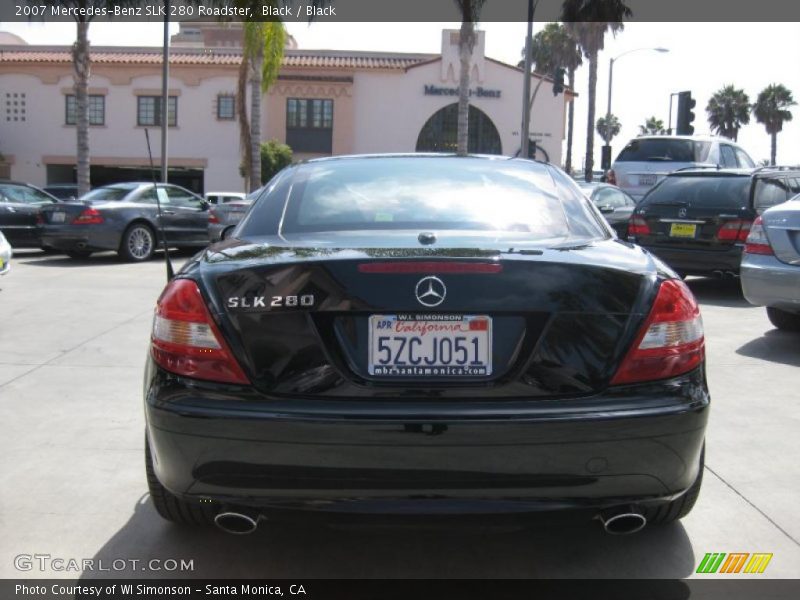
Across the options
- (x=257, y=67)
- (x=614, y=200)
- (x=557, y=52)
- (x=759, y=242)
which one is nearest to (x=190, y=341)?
(x=759, y=242)

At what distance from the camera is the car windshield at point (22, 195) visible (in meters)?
15.5

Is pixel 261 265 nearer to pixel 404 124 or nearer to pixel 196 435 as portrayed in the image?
pixel 196 435

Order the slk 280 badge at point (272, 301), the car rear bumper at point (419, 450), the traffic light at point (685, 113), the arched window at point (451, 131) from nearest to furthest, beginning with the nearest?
1. the car rear bumper at point (419, 450)
2. the slk 280 badge at point (272, 301)
3. the traffic light at point (685, 113)
4. the arched window at point (451, 131)

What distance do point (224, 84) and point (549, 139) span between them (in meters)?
15.0

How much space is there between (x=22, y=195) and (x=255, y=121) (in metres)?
14.4

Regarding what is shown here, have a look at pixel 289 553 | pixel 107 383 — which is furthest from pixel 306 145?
pixel 289 553

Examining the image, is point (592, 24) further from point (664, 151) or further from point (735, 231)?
point (735, 231)

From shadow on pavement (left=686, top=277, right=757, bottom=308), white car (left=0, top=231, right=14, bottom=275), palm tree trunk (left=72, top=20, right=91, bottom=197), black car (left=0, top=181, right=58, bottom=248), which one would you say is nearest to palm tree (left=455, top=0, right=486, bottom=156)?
palm tree trunk (left=72, top=20, right=91, bottom=197)

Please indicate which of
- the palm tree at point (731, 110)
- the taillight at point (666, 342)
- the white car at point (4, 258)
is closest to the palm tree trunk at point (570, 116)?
the palm tree at point (731, 110)

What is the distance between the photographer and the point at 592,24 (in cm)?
4134

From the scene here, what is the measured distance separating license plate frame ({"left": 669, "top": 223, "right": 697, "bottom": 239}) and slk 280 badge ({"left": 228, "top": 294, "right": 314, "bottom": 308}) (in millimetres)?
8554

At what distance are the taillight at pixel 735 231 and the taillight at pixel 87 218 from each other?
9.59 meters

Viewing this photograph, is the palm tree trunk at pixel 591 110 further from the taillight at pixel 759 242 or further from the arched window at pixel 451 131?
the taillight at pixel 759 242

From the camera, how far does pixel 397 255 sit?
287 centimetres
